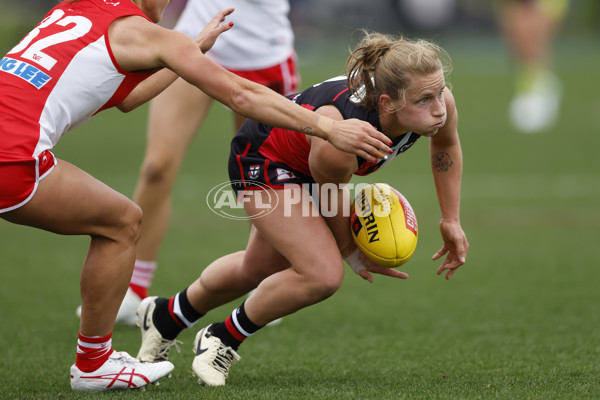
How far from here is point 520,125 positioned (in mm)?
13398

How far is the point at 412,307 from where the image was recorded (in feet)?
16.7

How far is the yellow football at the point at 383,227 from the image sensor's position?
3.68 meters

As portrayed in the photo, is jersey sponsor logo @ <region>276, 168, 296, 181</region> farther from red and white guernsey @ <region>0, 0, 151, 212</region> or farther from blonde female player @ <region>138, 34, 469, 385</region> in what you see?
red and white guernsey @ <region>0, 0, 151, 212</region>

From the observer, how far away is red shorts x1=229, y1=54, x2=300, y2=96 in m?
5.07

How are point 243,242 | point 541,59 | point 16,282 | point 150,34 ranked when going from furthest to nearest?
1. point 541,59
2. point 243,242
3. point 16,282
4. point 150,34

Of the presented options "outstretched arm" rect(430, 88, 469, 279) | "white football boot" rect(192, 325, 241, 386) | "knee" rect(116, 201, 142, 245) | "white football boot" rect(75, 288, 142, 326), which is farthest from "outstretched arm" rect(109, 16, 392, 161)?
"white football boot" rect(75, 288, 142, 326)

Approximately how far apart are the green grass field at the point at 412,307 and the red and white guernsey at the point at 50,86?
93cm

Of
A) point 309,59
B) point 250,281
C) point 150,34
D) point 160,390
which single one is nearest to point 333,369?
point 250,281

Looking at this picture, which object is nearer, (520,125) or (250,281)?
(250,281)

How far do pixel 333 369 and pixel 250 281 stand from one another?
0.52 metres

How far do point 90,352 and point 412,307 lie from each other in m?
2.17

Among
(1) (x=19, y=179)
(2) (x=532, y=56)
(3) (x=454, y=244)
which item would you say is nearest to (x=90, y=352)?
(1) (x=19, y=179)

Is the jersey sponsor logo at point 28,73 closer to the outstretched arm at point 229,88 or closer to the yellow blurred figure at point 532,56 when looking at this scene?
the outstretched arm at point 229,88

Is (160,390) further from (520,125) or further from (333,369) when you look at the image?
(520,125)
